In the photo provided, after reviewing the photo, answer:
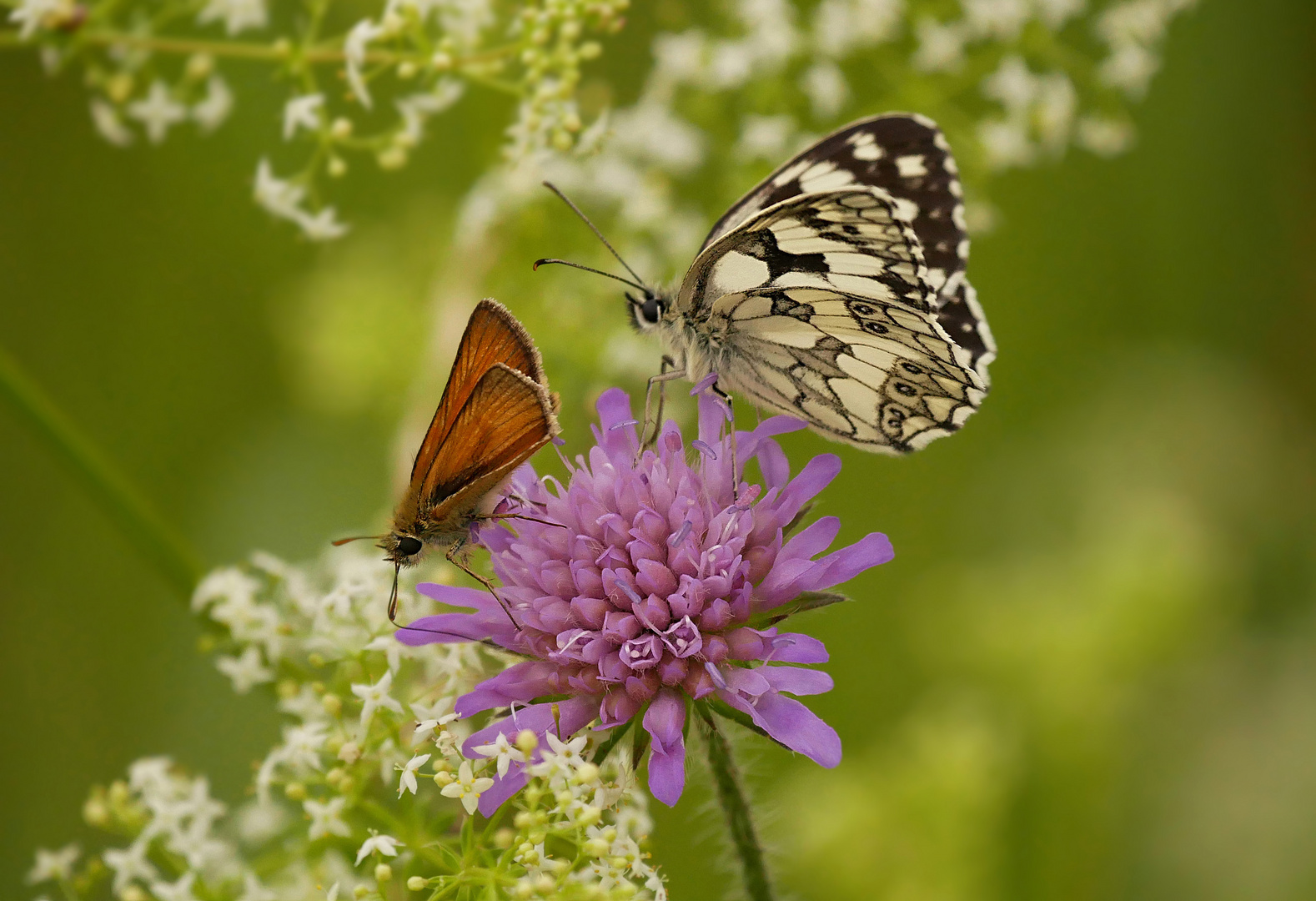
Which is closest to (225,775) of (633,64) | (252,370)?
(252,370)

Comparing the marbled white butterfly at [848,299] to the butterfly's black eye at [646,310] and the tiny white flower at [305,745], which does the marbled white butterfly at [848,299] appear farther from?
the tiny white flower at [305,745]

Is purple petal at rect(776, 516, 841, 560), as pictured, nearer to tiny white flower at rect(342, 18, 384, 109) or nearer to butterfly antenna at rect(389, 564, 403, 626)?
butterfly antenna at rect(389, 564, 403, 626)

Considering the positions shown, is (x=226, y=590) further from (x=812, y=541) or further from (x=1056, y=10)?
(x=1056, y=10)

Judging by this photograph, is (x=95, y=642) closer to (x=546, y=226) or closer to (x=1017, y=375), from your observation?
(x=546, y=226)

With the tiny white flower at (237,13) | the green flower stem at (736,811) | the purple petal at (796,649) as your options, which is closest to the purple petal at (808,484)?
the purple petal at (796,649)

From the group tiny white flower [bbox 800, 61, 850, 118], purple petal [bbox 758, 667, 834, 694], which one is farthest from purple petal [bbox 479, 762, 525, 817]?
tiny white flower [bbox 800, 61, 850, 118]
